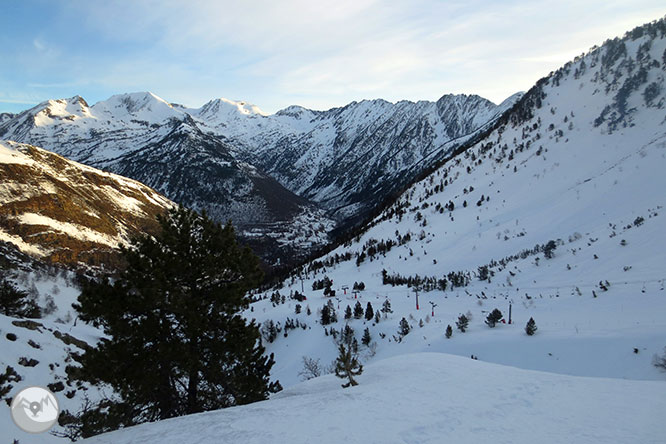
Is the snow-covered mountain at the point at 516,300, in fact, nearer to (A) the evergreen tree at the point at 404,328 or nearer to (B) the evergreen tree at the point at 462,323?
(A) the evergreen tree at the point at 404,328

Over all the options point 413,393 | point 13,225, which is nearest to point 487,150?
point 413,393

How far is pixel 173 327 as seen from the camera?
37.9ft

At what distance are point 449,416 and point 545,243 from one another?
34865 mm

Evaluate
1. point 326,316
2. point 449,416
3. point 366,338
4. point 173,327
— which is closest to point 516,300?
point 366,338

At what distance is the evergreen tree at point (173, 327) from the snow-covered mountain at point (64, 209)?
126m

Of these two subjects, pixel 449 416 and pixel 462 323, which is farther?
pixel 462 323

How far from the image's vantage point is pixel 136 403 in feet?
33.3

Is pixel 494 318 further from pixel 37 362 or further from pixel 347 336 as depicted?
pixel 37 362

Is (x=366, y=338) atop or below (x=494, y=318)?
below

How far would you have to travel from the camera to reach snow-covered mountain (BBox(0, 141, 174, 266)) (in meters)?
116

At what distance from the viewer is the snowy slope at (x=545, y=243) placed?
56.0ft

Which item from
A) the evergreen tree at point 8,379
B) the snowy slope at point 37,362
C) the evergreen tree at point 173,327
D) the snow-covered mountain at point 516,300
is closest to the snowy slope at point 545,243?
the snow-covered mountain at point 516,300

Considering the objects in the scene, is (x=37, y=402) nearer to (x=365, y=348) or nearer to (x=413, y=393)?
(x=413, y=393)

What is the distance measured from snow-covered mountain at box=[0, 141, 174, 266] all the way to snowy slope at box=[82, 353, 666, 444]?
13129 cm
